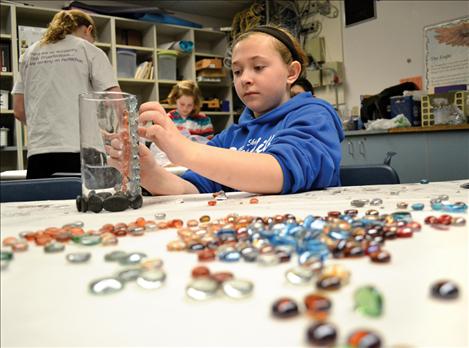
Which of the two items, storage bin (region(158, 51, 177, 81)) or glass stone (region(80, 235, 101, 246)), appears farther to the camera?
storage bin (region(158, 51, 177, 81))

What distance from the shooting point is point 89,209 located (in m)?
0.64

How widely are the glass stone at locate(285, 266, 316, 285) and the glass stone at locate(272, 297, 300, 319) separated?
0.04 metres

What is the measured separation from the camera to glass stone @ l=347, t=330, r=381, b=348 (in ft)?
0.62

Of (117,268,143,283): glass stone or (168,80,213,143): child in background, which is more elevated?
(168,80,213,143): child in background

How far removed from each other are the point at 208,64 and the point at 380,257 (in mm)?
4799

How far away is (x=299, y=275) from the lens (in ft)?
0.89

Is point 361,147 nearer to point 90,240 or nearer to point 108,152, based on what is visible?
point 108,152

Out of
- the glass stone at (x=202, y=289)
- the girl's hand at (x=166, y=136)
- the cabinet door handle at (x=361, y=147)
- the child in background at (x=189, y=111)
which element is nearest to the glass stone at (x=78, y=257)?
the glass stone at (x=202, y=289)

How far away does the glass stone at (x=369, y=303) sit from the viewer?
0.22 metres

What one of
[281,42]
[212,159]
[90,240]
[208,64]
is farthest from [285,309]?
[208,64]

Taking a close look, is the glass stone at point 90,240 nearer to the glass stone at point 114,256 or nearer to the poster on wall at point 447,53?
the glass stone at point 114,256

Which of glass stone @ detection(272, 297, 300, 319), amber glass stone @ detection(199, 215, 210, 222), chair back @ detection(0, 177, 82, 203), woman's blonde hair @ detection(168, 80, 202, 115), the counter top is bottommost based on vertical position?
glass stone @ detection(272, 297, 300, 319)

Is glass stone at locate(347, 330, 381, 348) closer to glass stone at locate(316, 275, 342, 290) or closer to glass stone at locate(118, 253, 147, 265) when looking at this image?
glass stone at locate(316, 275, 342, 290)

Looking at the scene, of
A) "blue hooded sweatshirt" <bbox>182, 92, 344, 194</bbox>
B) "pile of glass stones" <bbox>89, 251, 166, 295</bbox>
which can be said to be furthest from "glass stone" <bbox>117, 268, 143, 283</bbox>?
"blue hooded sweatshirt" <bbox>182, 92, 344, 194</bbox>
